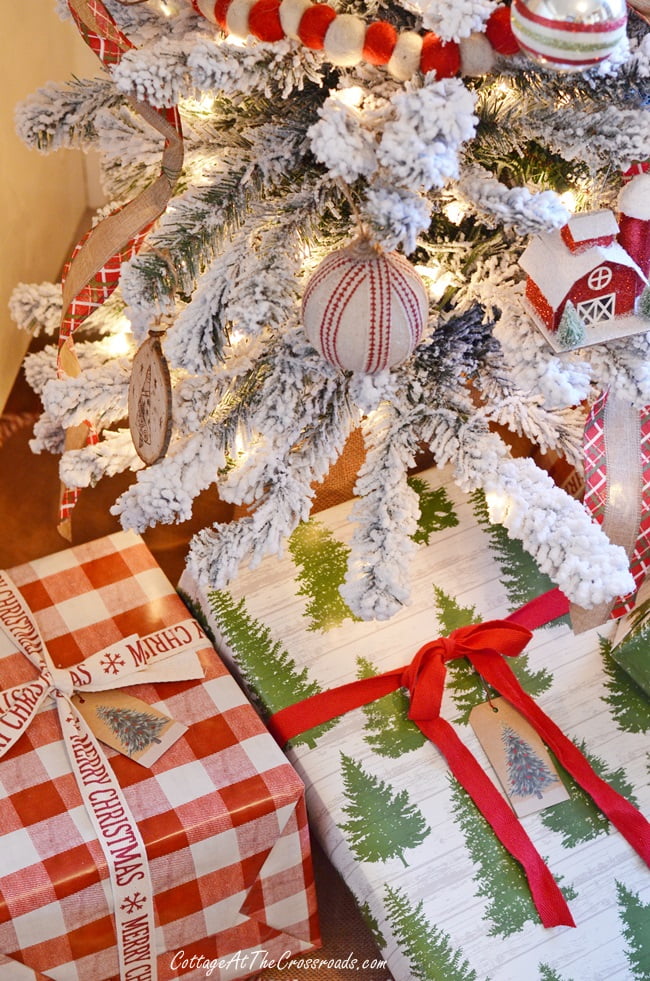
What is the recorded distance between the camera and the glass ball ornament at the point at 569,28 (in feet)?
1.65

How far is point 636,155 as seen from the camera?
642 millimetres

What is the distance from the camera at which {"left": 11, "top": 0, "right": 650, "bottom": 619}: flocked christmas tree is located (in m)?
0.58

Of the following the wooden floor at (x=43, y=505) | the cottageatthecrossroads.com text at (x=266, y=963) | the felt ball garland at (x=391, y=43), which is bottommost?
the cottageatthecrossroads.com text at (x=266, y=963)

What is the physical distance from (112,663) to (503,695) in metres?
0.34

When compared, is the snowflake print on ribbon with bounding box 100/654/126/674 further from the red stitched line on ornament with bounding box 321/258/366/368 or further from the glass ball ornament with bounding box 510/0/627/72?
the glass ball ornament with bounding box 510/0/627/72

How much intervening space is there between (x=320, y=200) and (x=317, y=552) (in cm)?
38

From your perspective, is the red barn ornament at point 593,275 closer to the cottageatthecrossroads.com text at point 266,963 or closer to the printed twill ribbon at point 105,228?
the printed twill ribbon at point 105,228

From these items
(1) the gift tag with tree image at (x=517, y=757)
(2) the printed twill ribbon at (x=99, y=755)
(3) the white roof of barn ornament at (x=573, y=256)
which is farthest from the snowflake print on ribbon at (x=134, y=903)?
(3) the white roof of barn ornament at (x=573, y=256)

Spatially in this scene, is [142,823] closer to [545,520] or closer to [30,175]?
[545,520]

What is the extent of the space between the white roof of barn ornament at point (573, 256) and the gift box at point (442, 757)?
27cm

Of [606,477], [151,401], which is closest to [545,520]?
[606,477]

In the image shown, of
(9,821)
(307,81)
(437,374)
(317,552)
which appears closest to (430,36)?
(307,81)

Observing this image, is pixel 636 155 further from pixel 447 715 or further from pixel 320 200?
pixel 447 715

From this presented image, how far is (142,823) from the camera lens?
769 mm
